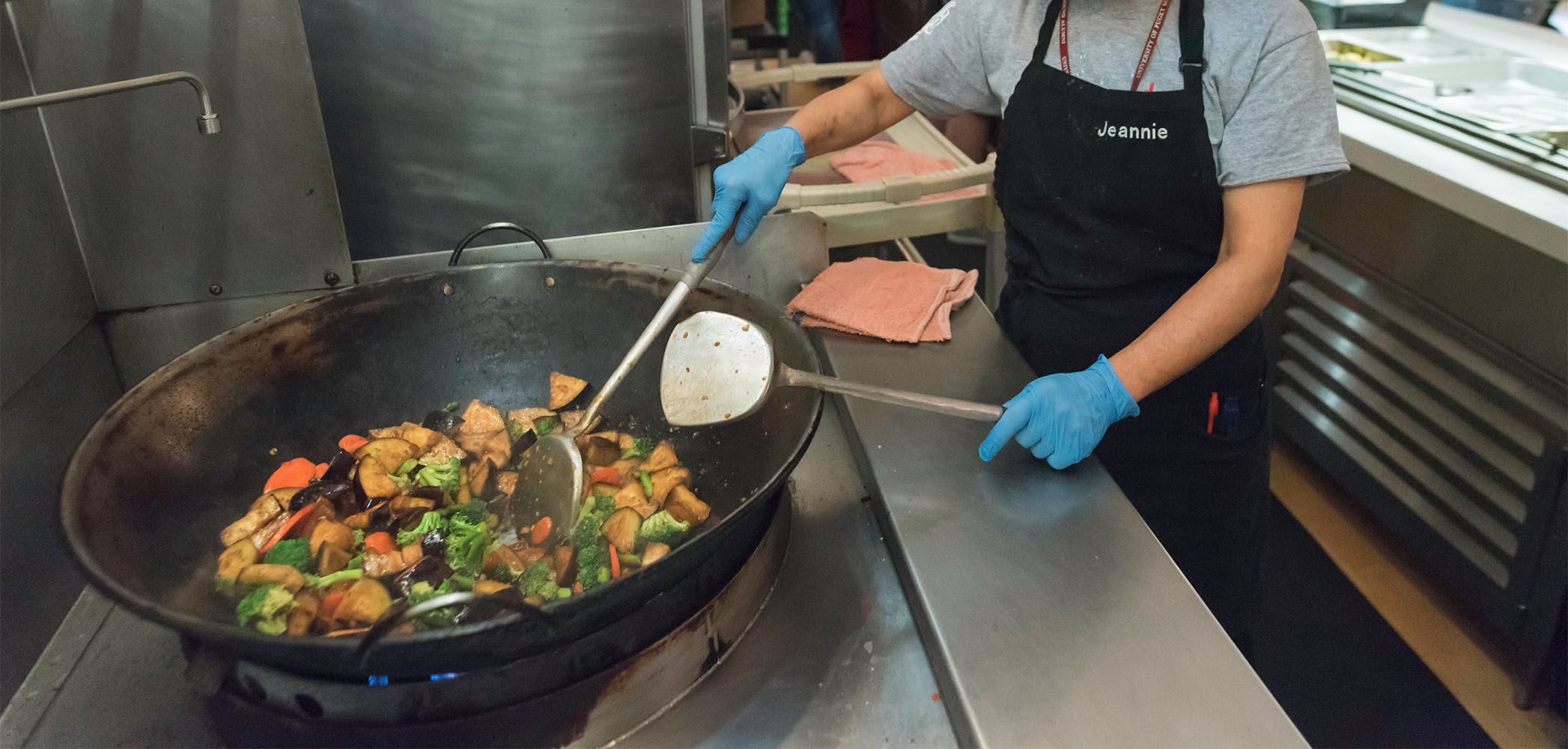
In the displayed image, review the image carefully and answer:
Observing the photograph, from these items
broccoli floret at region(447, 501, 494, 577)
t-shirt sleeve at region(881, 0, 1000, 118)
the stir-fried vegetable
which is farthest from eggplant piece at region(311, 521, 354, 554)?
t-shirt sleeve at region(881, 0, 1000, 118)

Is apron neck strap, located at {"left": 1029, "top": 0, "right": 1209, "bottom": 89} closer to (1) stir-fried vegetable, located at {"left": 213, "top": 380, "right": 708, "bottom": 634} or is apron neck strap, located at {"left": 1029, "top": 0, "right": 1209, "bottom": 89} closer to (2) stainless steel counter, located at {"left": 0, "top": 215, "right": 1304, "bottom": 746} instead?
(2) stainless steel counter, located at {"left": 0, "top": 215, "right": 1304, "bottom": 746}

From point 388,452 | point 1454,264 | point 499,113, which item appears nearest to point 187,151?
point 499,113

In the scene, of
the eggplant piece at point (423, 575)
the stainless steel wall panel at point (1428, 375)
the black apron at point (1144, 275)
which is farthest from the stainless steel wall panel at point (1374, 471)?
the eggplant piece at point (423, 575)

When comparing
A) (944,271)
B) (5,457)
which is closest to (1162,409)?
(944,271)

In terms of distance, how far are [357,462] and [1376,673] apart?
6.96 ft

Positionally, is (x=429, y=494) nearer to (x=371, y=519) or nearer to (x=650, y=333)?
(x=371, y=519)

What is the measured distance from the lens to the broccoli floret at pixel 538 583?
36.4 inches

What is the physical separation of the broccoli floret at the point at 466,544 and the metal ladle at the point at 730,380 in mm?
251

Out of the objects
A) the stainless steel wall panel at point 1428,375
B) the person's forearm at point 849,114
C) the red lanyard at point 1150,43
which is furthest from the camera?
the stainless steel wall panel at point 1428,375

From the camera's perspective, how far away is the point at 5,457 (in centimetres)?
99

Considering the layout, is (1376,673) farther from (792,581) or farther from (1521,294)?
(792,581)

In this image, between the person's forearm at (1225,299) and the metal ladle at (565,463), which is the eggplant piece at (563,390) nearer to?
the metal ladle at (565,463)

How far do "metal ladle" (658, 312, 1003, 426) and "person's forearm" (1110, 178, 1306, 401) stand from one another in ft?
0.72

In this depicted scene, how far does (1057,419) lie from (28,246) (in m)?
1.23
